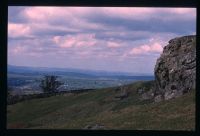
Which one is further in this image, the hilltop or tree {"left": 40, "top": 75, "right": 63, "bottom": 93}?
tree {"left": 40, "top": 75, "right": 63, "bottom": 93}

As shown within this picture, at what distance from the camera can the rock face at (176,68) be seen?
41062mm

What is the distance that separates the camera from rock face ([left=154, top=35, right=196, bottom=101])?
135ft

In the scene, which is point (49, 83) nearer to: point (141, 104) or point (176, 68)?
point (141, 104)

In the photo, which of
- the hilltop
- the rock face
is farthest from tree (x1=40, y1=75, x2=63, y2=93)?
the rock face

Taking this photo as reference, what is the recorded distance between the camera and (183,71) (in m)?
42.2

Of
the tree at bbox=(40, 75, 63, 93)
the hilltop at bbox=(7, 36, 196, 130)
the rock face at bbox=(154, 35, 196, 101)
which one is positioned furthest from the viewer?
the tree at bbox=(40, 75, 63, 93)

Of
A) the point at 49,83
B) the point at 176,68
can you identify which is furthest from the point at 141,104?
the point at 49,83

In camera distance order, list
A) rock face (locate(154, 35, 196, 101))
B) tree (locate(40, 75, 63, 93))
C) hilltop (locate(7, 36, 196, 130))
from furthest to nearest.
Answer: tree (locate(40, 75, 63, 93))
rock face (locate(154, 35, 196, 101))
hilltop (locate(7, 36, 196, 130))

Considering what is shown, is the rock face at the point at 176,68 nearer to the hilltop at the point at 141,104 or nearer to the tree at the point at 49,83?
the hilltop at the point at 141,104

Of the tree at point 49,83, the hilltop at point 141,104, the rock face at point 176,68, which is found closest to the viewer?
the hilltop at point 141,104

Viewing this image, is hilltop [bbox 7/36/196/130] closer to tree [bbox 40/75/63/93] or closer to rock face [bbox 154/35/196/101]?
rock face [bbox 154/35/196/101]

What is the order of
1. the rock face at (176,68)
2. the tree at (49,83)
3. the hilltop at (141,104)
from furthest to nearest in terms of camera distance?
the tree at (49,83), the rock face at (176,68), the hilltop at (141,104)

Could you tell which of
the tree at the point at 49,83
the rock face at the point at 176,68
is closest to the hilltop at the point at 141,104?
the rock face at the point at 176,68
